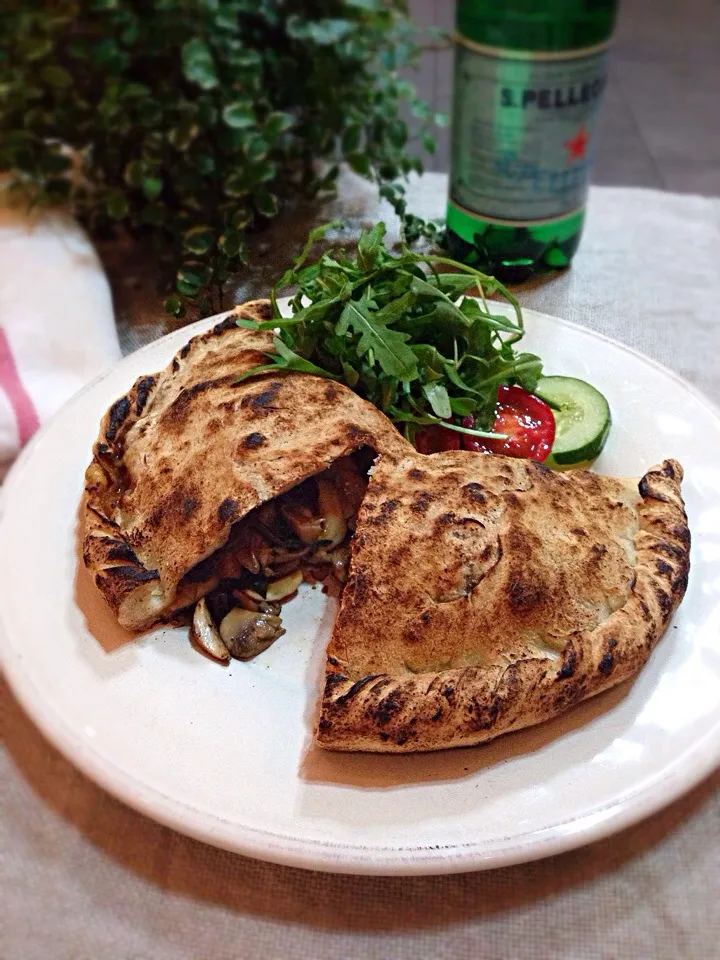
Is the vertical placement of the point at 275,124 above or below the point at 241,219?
above

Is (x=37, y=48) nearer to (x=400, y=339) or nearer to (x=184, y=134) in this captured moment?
(x=184, y=134)

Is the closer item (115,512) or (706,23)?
(115,512)

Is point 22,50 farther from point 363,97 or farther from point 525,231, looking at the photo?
point 525,231

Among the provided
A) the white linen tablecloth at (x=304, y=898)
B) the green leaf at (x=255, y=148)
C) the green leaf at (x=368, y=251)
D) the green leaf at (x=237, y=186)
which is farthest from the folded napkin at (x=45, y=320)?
the white linen tablecloth at (x=304, y=898)

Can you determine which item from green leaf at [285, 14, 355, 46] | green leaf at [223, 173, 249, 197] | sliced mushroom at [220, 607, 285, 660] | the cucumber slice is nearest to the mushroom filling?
sliced mushroom at [220, 607, 285, 660]

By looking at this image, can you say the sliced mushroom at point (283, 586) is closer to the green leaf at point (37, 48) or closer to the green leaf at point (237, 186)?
the green leaf at point (237, 186)

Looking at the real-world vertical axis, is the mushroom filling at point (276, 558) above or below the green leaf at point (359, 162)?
below

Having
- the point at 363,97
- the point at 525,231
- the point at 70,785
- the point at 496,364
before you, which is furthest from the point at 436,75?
the point at 70,785

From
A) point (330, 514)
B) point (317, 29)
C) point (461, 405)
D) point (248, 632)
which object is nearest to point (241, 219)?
point (317, 29)
